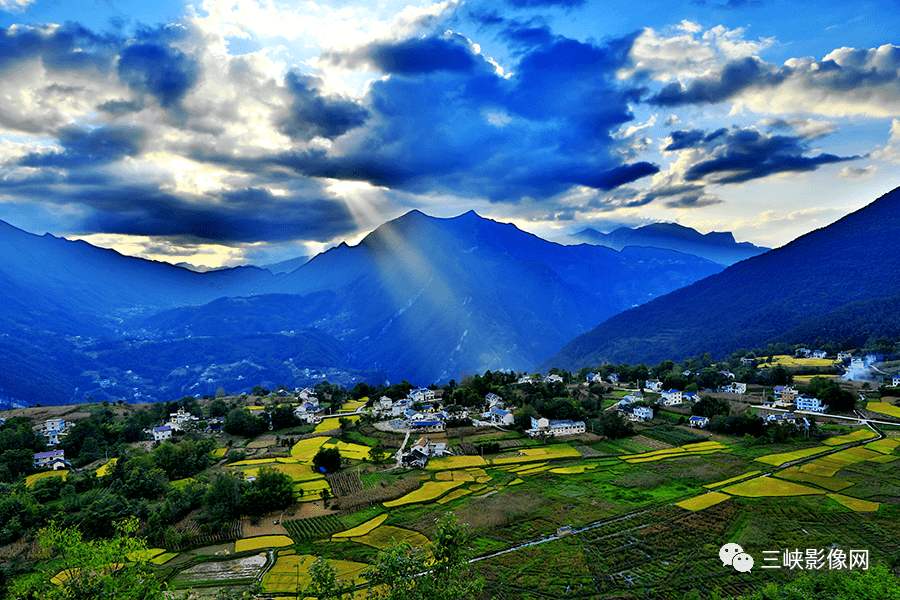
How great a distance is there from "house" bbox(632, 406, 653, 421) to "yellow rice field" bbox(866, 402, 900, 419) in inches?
1014

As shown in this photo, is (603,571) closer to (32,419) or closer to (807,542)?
(807,542)

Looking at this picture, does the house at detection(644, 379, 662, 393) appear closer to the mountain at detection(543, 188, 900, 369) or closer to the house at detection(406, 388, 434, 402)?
the house at detection(406, 388, 434, 402)

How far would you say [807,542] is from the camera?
27.0m

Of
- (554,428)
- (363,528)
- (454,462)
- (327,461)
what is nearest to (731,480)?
(554,428)

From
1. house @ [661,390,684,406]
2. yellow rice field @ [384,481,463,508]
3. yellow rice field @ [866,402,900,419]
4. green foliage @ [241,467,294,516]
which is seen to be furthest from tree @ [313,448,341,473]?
yellow rice field @ [866,402,900,419]

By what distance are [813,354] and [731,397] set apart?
40184 mm

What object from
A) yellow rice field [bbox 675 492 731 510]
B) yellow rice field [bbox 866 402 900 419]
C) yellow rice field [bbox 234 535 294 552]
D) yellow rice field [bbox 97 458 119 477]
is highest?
yellow rice field [bbox 97 458 119 477]

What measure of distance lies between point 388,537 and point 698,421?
46239 mm

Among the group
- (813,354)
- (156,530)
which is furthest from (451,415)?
(813,354)

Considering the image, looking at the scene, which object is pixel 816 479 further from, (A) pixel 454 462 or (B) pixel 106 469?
(B) pixel 106 469

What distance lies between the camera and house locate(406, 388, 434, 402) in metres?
79.8

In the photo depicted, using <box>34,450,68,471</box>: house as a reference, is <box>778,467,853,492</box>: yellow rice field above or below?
below

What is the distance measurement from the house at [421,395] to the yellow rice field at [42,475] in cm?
4695

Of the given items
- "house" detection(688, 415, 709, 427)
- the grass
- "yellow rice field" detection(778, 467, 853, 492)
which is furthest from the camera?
"house" detection(688, 415, 709, 427)
